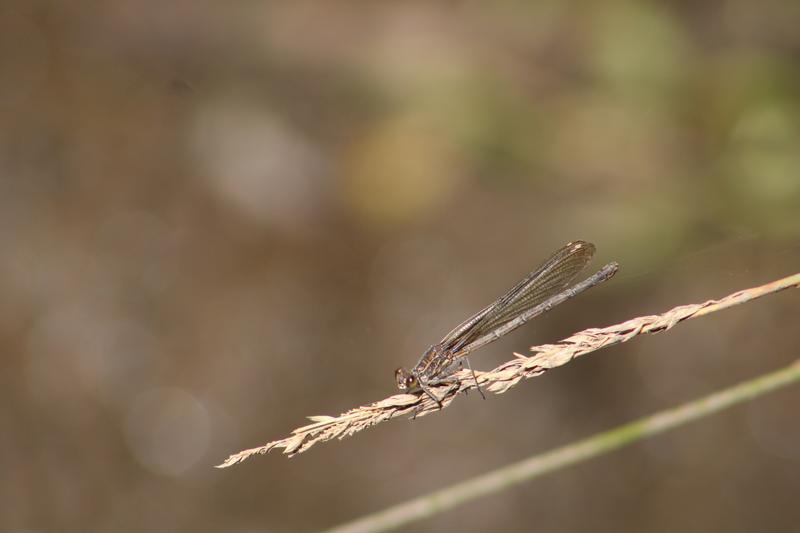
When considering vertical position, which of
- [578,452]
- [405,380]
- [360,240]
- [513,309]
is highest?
[360,240]

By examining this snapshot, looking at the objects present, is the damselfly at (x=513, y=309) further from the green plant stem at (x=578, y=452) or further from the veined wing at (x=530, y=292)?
the green plant stem at (x=578, y=452)

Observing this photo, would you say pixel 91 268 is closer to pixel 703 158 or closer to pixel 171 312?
pixel 171 312

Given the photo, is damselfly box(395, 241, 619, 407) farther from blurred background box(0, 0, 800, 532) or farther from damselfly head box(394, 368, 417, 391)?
blurred background box(0, 0, 800, 532)

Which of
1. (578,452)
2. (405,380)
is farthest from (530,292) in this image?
(578,452)

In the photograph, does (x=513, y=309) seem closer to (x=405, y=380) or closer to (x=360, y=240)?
(x=405, y=380)

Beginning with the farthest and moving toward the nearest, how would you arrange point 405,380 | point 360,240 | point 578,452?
point 360,240 → point 405,380 → point 578,452

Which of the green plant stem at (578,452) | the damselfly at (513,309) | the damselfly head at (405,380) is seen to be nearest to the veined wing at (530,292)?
the damselfly at (513,309)

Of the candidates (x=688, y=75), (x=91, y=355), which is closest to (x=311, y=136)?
(x=91, y=355)
